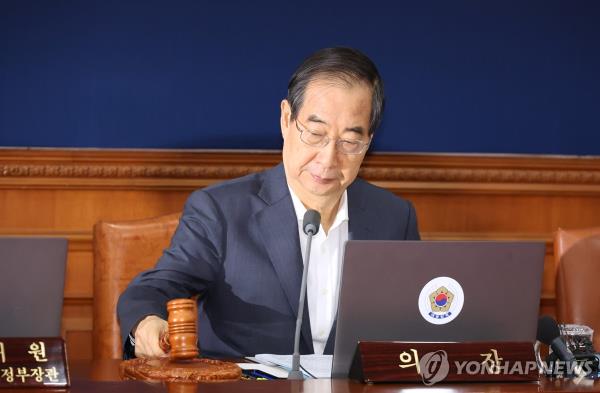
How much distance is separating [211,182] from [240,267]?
112 cm

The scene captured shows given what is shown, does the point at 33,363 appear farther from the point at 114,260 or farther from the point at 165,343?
the point at 114,260

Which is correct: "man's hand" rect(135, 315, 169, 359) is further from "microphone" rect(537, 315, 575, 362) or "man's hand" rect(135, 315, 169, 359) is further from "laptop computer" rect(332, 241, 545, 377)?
"microphone" rect(537, 315, 575, 362)

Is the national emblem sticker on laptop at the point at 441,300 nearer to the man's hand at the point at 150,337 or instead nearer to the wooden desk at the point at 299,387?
the wooden desk at the point at 299,387

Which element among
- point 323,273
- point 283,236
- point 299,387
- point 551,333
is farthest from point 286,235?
point 299,387

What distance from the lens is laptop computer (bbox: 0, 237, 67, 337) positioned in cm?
175

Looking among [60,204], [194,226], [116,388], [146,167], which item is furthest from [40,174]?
[116,388]

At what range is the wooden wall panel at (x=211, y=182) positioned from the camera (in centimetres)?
355

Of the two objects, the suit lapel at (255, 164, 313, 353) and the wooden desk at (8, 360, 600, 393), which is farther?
the suit lapel at (255, 164, 313, 353)

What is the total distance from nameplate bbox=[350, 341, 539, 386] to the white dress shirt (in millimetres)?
692

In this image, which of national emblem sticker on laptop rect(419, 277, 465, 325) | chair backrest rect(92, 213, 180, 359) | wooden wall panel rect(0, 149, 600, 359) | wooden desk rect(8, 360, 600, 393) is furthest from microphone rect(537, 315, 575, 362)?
wooden wall panel rect(0, 149, 600, 359)

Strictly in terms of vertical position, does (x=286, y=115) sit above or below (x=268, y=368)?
above

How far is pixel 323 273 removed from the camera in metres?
2.59

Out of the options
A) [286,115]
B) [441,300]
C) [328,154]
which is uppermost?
[286,115]

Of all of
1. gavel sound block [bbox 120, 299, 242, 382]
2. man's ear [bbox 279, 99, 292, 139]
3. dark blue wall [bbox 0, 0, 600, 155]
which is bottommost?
gavel sound block [bbox 120, 299, 242, 382]
